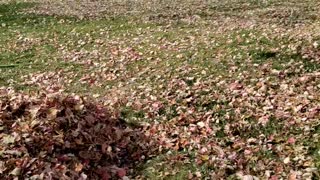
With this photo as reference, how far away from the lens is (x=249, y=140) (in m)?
8.93

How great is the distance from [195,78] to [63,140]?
192 inches

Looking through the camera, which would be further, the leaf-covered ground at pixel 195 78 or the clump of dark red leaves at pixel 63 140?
the leaf-covered ground at pixel 195 78

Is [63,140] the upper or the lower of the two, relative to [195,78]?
upper

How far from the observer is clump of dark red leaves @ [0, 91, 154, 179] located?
7.77 meters

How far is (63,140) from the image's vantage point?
862 cm

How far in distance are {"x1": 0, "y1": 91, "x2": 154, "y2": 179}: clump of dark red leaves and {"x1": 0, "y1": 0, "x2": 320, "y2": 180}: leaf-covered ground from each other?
14 centimetres

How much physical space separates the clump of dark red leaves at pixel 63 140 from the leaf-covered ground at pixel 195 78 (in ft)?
0.46

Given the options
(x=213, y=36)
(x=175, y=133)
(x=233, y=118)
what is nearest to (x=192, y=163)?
(x=175, y=133)

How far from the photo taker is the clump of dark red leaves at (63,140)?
7.77m

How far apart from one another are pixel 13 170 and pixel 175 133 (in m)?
3.35

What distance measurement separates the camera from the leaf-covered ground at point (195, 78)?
8.47m

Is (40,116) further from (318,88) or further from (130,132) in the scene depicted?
(318,88)

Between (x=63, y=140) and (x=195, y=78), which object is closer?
(x=63, y=140)

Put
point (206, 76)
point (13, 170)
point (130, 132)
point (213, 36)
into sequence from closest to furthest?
point (13, 170) < point (130, 132) < point (206, 76) < point (213, 36)
